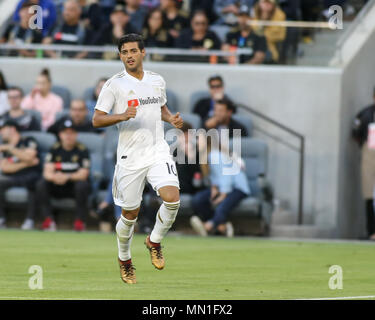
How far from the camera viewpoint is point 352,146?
20.4 metres

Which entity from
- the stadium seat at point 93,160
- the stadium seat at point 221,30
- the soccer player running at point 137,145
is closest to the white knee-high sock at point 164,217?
the soccer player running at point 137,145

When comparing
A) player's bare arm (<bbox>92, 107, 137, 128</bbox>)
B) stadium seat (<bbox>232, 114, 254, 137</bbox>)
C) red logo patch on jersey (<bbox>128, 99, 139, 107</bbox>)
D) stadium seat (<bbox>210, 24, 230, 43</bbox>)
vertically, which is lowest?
stadium seat (<bbox>232, 114, 254, 137</bbox>)

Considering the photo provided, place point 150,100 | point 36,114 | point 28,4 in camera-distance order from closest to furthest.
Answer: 1. point 150,100
2. point 36,114
3. point 28,4

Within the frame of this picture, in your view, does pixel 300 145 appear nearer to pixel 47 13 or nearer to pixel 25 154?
pixel 25 154

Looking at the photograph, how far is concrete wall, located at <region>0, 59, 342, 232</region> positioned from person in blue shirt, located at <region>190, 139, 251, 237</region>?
2020 mm

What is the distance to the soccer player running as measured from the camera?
10695mm

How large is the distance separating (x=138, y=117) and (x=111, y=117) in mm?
505

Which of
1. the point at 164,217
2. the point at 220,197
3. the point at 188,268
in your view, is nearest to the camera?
the point at 164,217

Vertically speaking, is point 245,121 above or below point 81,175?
above

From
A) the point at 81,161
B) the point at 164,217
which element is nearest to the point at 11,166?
the point at 81,161

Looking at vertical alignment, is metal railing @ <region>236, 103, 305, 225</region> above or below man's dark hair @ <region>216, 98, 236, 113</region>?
below

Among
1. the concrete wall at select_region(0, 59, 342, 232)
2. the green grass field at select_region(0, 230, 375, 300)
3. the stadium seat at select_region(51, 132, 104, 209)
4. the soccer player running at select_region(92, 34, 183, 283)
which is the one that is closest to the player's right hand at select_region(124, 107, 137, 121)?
the soccer player running at select_region(92, 34, 183, 283)

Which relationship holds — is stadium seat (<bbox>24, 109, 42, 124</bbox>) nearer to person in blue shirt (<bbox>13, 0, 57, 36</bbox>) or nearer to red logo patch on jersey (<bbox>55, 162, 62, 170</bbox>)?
red logo patch on jersey (<bbox>55, 162, 62, 170</bbox>)
